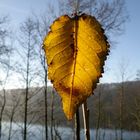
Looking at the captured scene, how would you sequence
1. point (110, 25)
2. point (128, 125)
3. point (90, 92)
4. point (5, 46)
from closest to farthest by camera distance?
point (90, 92) < point (110, 25) < point (5, 46) < point (128, 125)

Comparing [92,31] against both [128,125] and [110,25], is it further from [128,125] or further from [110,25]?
[128,125]

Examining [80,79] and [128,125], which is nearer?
[80,79]

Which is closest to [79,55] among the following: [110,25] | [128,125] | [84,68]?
[84,68]

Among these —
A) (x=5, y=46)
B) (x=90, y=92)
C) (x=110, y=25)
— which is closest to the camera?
(x=90, y=92)

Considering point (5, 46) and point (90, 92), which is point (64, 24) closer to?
point (90, 92)

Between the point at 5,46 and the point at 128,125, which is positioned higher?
the point at 5,46

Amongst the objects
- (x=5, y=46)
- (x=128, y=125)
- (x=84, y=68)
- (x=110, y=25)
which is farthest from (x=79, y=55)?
(x=128, y=125)
